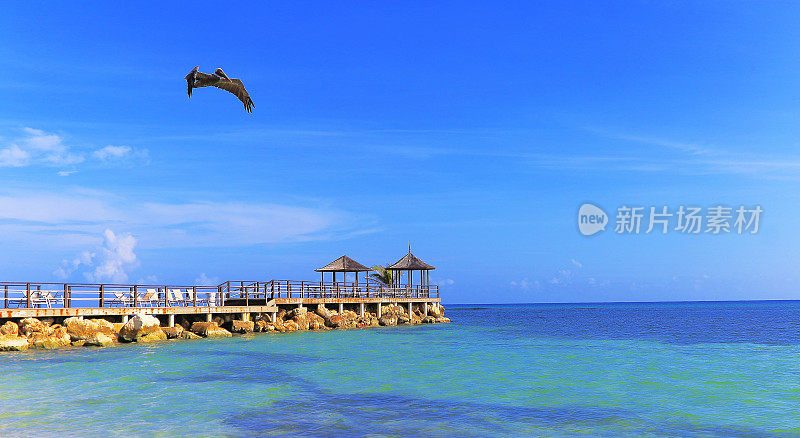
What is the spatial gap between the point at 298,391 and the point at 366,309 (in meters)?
27.4

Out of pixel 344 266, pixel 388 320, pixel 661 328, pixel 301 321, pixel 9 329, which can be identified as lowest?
pixel 661 328

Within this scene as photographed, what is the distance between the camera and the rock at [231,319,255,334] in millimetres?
32438

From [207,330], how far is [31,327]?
776 cm

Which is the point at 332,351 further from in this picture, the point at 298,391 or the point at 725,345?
the point at 725,345

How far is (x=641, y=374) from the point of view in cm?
1973

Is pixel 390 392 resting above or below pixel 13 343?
below

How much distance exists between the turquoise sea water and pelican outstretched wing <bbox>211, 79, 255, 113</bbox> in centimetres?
838

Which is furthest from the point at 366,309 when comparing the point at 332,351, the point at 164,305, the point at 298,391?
the point at 298,391

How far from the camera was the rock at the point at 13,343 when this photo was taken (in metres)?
23.4

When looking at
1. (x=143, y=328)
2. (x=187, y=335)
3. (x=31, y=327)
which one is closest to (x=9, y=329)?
(x=31, y=327)

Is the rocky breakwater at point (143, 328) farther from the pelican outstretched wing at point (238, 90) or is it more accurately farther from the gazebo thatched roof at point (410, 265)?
the pelican outstretched wing at point (238, 90)

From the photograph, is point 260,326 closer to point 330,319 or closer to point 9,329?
point 330,319

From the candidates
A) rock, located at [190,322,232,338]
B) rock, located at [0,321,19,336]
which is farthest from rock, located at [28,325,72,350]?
rock, located at [190,322,232,338]

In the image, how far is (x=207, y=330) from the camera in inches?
1209
